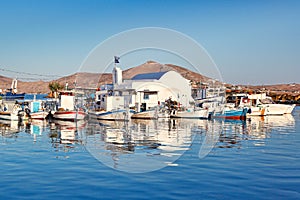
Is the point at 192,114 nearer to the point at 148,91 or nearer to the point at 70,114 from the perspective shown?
the point at 148,91

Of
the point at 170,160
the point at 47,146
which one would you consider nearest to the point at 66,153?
the point at 47,146

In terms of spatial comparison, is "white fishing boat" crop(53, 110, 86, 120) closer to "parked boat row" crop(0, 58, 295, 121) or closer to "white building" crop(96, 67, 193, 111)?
"parked boat row" crop(0, 58, 295, 121)

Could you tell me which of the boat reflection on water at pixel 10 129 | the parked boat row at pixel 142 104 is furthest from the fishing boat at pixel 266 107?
the boat reflection on water at pixel 10 129

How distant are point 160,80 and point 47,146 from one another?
125 feet

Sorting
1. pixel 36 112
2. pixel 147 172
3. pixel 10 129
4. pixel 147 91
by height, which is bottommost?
pixel 147 172

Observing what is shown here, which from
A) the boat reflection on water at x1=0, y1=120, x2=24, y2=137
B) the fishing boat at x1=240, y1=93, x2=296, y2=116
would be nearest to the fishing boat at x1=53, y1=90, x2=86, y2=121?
the boat reflection on water at x1=0, y1=120, x2=24, y2=137

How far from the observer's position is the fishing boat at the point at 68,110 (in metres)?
39.6

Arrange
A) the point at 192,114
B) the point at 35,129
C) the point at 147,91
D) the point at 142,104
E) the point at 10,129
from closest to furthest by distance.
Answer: the point at 35,129 → the point at 10,129 → the point at 192,114 → the point at 142,104 → the point at 147,91

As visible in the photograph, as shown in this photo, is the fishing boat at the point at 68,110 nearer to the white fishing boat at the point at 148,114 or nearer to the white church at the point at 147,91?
the white church at the point at 147,91

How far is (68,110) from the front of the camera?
41.0 metres

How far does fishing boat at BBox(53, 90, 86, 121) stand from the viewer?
39.6m

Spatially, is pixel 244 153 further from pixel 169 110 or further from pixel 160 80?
pixel 160 80

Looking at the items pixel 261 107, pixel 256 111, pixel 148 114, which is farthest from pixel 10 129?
pixel 261 107

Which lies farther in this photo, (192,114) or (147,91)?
(147,91)
